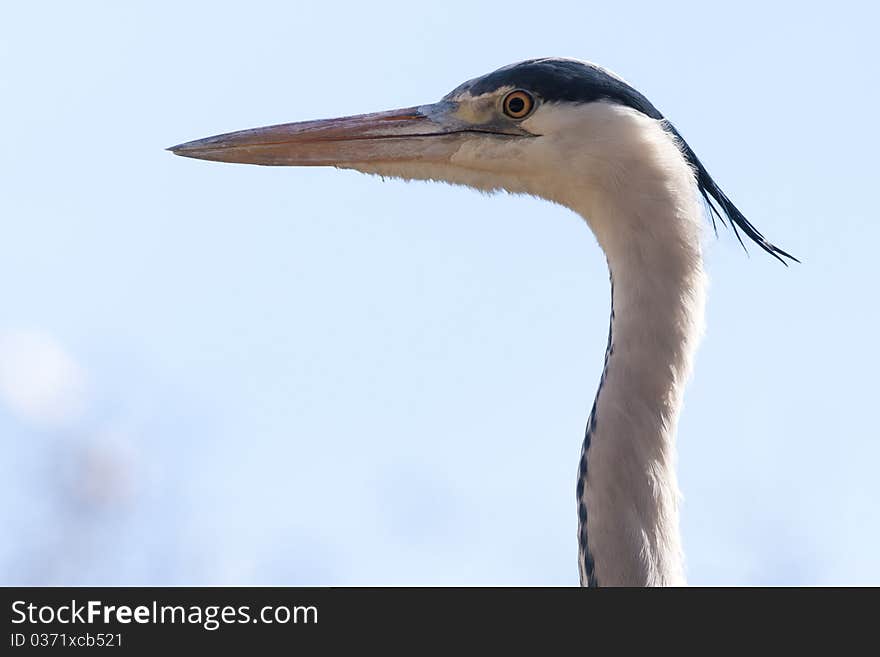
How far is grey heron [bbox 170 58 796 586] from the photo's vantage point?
2205 mm

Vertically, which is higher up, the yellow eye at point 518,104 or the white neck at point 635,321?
the yellow eye at point 518,104

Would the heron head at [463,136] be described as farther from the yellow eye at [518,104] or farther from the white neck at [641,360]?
the white neck at [641,360]

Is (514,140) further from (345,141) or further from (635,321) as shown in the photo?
(635,321)

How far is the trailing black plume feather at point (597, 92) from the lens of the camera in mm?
2516

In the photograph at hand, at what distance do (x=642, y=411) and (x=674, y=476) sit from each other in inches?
6.0

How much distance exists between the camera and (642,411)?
Result: 2.24 metres

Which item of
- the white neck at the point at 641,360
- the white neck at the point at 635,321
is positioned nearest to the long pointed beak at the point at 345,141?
the white neck at the point at 635,321

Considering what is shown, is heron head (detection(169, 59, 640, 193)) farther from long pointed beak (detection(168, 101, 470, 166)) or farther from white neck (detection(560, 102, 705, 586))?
white neck (detection(560, 102, 705, 586))

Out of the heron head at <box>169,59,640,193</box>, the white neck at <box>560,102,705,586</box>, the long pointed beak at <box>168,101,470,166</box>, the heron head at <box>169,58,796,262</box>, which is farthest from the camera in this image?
the long pointed beak at <box>168,101,470,166</box>

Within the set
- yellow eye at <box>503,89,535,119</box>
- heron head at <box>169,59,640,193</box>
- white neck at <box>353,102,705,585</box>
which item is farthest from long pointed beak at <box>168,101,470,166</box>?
white neck at <box>353,102,705,585</box>
